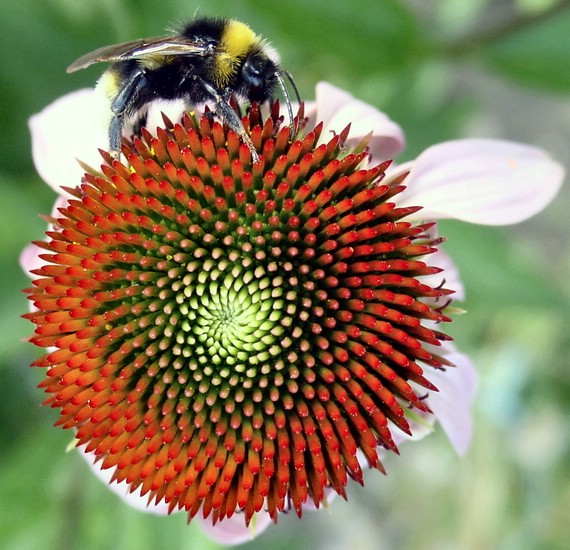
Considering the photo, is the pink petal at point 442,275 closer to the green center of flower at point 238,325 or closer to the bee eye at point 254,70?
the green center of flower at point 238,325

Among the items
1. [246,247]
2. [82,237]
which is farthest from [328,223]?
[82,237]

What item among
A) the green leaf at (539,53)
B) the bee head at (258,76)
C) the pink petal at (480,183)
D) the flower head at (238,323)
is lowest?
the flower head at (238,323)

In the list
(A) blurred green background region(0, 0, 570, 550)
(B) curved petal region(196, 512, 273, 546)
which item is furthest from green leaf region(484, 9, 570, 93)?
(B) curved petal region(196, 512, 273, 546)

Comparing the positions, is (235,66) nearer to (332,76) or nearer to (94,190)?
(94,190)

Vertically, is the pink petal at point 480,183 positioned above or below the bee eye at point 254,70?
below

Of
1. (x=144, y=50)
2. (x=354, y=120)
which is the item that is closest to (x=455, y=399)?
(x=354, y=120)

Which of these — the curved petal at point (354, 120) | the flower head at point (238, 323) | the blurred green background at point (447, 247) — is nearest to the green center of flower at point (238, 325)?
the flower head at point (238, 323)

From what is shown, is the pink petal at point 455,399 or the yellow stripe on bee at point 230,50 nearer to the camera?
the yellow stripe on bee at point 230,50
